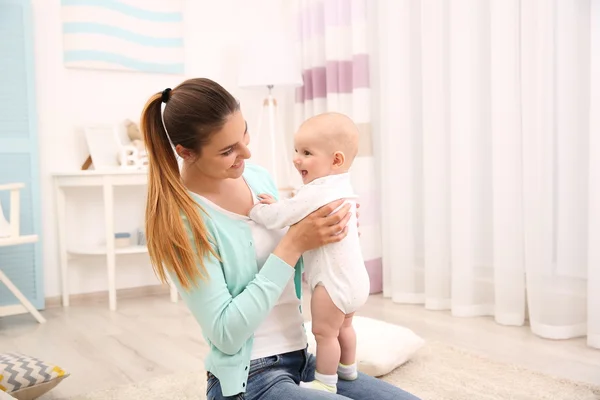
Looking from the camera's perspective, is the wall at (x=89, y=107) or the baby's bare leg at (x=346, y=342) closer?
the baby's bare leg at (x=346, y=342)

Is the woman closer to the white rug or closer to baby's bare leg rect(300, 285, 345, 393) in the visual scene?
baby's bare leg rect(300, 285, 345, 393)

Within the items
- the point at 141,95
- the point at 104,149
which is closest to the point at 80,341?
the point at 104,149

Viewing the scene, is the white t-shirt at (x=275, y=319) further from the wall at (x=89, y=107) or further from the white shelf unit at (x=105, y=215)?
the wall at (x=89, y=107)

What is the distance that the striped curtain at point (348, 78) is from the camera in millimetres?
3459

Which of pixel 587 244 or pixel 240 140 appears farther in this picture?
pixel 587 244

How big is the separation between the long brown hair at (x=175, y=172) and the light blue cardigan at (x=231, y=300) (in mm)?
29

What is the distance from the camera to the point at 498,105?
8.80 ft

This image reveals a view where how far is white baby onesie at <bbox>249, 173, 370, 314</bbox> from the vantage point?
124 centimetres

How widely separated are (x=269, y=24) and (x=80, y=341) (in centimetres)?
259

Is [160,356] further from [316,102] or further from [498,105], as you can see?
[316,102]

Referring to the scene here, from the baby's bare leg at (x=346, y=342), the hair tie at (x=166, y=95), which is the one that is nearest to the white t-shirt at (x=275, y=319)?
the baby's bare leg at (x=346, y=342)

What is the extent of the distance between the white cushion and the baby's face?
2.98 ft

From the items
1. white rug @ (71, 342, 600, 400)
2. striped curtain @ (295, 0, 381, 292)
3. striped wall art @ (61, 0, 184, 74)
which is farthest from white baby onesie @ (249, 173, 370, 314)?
striped wall art @ (61, 0, 184, 74)

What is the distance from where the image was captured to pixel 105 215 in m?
3.43
